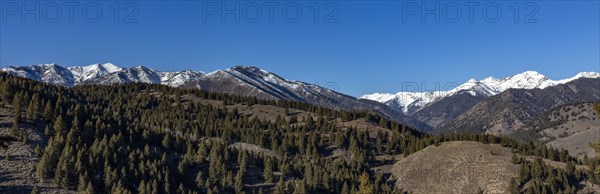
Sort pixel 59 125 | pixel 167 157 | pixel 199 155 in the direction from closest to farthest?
pixel 59 125, pixel 167 157, pixel 199 155

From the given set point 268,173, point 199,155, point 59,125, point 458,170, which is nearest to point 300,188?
point 268,173

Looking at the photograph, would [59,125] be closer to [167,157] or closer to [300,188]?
[167,157]

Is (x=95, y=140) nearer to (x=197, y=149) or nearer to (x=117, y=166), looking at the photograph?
(x=117, y=166)

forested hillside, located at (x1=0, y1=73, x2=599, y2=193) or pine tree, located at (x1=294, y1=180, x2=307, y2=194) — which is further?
pine tree, located at (x1=294, y1=180, x2=307, y2=194)

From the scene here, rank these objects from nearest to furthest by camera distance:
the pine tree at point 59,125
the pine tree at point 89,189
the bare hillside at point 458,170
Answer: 1. the pine tree at point 89,189
2. the pine tree at point 59,125
3. the bare hillside at point 458,170

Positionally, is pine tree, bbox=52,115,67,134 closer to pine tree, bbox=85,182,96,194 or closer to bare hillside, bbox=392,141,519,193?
pine tree, bbox=85,182,96,194

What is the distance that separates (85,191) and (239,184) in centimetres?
3108

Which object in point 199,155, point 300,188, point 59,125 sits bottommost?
point 300,188

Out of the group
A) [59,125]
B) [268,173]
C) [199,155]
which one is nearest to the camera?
[59,125]

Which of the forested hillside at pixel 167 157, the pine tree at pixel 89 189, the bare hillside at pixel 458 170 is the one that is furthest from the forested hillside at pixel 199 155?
the bare hillside at pixel 458 170

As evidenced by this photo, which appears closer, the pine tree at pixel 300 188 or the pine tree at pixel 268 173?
the pine tree at pixel 300 188

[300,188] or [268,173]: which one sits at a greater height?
[268,173]

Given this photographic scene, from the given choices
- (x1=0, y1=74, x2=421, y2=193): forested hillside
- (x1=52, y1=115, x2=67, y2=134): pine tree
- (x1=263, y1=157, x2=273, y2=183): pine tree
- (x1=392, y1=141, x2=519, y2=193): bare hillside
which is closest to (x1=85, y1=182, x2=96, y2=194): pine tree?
(x1=0, y1=74, x2=421, y2=193): forested hillside

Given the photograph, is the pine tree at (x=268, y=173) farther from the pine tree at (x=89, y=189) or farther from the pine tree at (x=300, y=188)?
the pine tree at (x=89, y=189)
